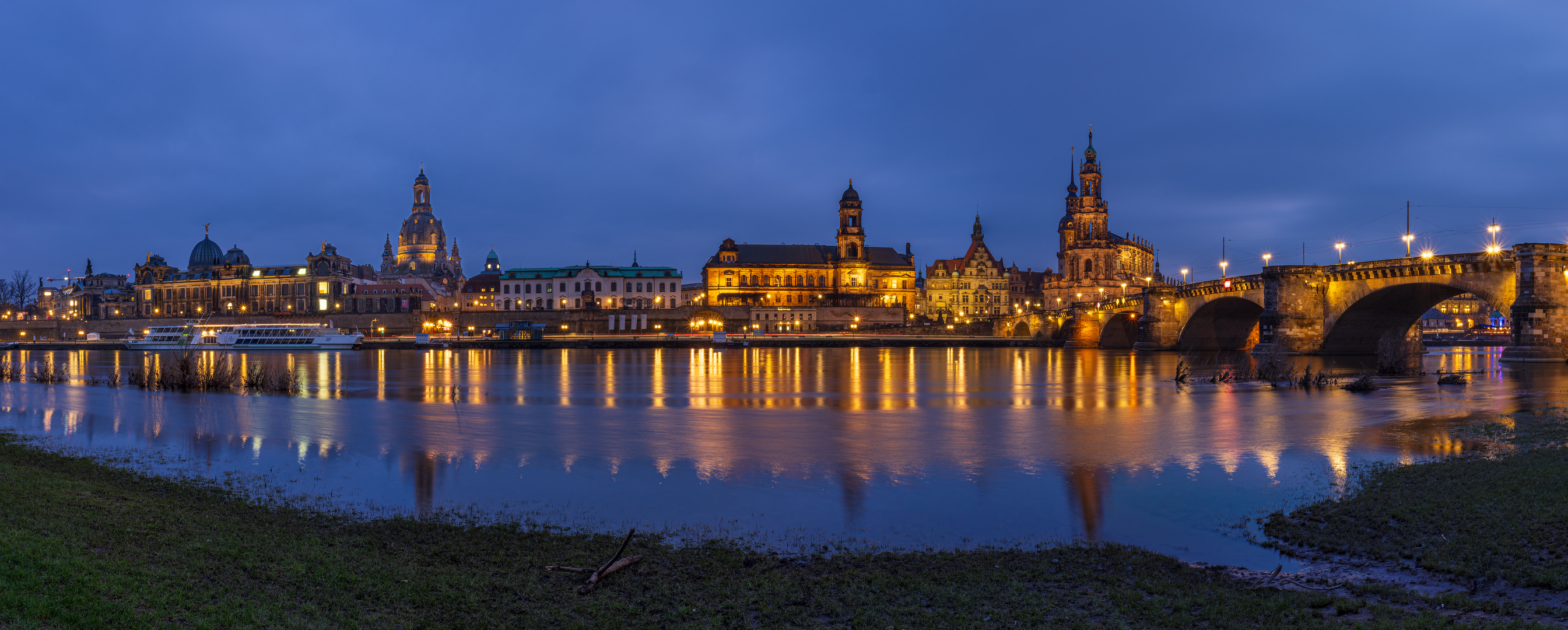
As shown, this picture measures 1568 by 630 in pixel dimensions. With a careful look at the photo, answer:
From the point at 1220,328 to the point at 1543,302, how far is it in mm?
39789

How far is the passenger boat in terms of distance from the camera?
104 m

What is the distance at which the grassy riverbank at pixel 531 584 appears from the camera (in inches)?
324

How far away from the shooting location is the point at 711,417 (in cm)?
3170

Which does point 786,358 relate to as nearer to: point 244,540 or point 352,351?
point 352,351

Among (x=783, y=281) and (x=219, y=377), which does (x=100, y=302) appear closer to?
(x=783, y=281)

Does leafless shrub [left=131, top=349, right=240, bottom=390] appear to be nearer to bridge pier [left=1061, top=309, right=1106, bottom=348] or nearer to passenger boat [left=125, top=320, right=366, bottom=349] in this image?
passenger boat [left=125, top=320, right=366, bottom=349]

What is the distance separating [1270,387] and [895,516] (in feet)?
115

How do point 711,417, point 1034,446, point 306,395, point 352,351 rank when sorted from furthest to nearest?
point 352,351 < point 306,395 < point 711,417 < point 1034,446

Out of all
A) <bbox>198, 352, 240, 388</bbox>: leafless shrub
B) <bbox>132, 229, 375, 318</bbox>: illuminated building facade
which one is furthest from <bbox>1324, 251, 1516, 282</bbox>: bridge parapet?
<bbox>132, 229, 375, 318</bbox>: illuminated building facade

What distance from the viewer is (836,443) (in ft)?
Result: 79.8

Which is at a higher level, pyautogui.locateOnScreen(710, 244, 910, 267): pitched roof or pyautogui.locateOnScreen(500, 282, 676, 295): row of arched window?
pyautogui.locateOnScreen(710, 244, 910, 267): pitched roof

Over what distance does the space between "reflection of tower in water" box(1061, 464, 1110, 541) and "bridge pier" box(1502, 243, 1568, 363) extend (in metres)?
47.9

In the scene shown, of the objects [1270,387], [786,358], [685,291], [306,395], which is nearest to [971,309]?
[685,291]

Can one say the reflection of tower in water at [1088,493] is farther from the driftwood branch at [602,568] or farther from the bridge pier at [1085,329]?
the bridge pier at [1085,329]
